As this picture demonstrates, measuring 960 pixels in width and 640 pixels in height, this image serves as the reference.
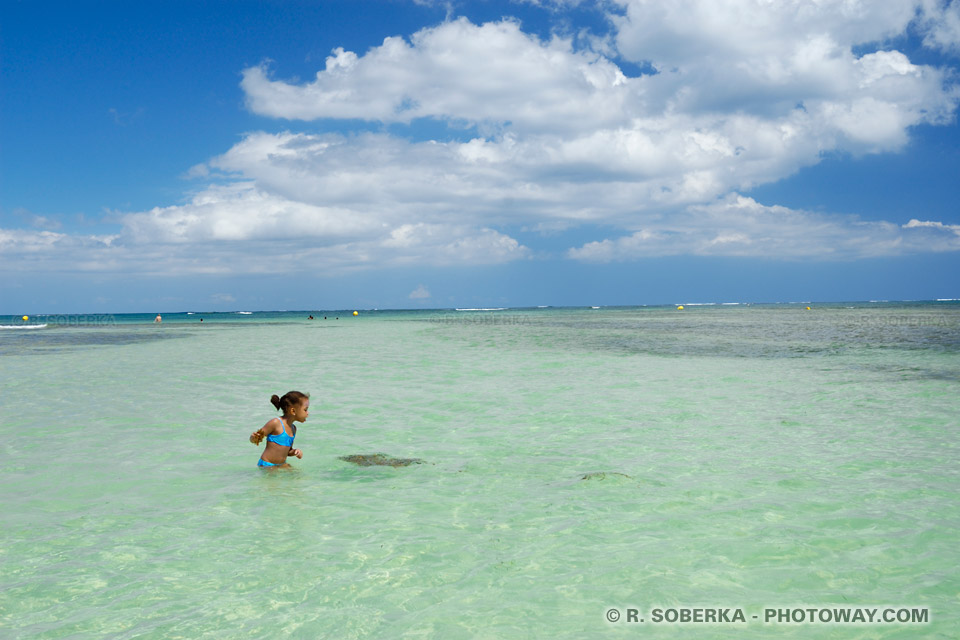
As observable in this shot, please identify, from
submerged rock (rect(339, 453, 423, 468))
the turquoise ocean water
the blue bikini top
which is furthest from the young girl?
submerged rock (rect(339, 453, 423, 468))

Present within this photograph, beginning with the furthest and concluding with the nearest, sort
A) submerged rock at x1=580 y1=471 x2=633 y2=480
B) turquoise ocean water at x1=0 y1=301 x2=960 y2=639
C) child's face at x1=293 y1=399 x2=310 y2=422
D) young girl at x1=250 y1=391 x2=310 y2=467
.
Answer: child's face at x1=293 y1=399 x2=310 y2=422
young girl at x1=250 y1=391 x2=310 y2=467
submerged rock at x1=580 y1=471 x2=633 y2=480
turquoise ocean water at x1=0 y1=301 x2=960 y2=639

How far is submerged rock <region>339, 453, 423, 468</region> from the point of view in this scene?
9977 mm

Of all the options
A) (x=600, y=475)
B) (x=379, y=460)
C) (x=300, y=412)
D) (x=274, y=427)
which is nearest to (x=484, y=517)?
(x=600, y=475)

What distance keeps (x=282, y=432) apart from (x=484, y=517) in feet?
12.7

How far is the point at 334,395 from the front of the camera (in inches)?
687

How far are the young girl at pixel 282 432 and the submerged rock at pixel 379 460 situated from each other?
2.98 ft

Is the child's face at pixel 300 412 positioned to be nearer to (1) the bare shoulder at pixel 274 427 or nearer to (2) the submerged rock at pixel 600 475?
(1) the bare shoulder at pixel 274 427

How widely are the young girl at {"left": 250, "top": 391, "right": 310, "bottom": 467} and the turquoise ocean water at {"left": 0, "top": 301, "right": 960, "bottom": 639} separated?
30 centimetres

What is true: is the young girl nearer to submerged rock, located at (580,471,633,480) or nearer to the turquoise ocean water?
the turquoise ocean water

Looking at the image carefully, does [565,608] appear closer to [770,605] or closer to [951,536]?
[770,605]

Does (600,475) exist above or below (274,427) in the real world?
below

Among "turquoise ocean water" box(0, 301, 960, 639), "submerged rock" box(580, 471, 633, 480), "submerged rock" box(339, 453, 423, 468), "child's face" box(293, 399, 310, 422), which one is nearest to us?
"turquoise ocean water" box(0, 301, 960, 639)

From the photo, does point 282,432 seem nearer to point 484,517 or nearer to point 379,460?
point 379,460

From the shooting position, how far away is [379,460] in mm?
10219
